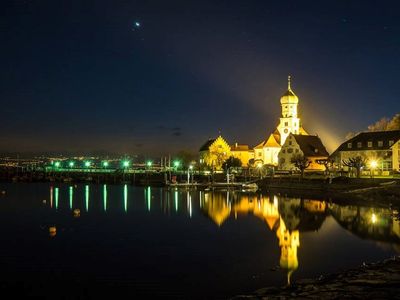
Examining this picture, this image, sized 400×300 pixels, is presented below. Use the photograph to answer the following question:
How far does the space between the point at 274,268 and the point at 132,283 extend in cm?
659

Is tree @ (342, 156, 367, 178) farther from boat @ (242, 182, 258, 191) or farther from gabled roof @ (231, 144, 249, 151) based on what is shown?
gabled roof @ (231, 144, 249, 151)

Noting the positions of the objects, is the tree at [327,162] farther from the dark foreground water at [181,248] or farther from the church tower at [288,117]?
the dark foreground water at [181,248]

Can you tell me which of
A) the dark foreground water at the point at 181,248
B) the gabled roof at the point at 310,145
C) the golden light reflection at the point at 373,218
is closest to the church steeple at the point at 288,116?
the gabled roof at the point at 310,145

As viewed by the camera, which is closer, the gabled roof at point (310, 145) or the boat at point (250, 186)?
the boat at point (250, 186)

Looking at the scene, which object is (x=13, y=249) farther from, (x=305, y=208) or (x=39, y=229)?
(x=305, y=208)

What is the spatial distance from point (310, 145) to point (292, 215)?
4804 centimetres

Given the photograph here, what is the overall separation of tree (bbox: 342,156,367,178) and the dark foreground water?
17118 mm

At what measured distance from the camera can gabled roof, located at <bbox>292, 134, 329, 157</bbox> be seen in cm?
8553

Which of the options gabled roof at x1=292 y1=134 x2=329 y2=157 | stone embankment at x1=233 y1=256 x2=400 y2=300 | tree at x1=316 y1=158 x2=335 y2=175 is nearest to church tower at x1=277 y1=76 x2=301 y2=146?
gabled roof at x1=292 y1=134 x2=329 y2=157

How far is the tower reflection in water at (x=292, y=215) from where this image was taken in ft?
92.1

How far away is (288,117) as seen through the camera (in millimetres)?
101500

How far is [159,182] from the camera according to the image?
347ft

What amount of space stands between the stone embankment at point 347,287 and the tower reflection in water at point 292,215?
235cm

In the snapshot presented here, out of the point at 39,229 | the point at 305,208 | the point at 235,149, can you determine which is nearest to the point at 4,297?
the point at 39,229
